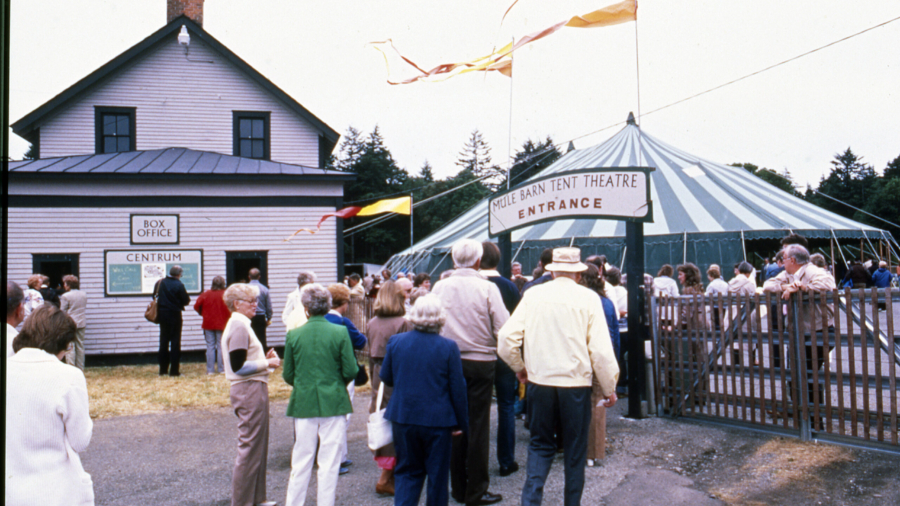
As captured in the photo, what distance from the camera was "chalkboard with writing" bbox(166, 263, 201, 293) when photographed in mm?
13523

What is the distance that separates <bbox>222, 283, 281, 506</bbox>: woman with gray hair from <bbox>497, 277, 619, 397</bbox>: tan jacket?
1.83 meters

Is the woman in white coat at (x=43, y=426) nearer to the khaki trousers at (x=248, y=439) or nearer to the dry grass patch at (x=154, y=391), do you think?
the khaki trousers at (x=248, y=439)

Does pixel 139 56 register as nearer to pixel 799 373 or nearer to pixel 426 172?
pixel 799 373

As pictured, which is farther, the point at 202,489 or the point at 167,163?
the point at 167,163

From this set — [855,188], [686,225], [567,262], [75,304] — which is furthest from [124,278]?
[855,188]

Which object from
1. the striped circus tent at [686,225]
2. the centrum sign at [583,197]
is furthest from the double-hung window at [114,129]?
the centrum sign at [583,197]

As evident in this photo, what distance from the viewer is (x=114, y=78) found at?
15.2 metres

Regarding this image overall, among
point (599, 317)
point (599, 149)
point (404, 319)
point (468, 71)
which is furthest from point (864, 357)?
point (599, 149)

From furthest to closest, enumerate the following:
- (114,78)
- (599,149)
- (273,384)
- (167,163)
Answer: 1. (599,149)
2. (114,78)
3. (167,163)
4. (273,384)

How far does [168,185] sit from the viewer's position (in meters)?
13.5

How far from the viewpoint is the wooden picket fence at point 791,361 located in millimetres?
5062

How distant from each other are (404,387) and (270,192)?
11128mm

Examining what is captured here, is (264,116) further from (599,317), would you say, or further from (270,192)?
(599,317)

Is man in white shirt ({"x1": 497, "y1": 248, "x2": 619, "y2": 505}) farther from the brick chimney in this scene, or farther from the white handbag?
the brick chimney
